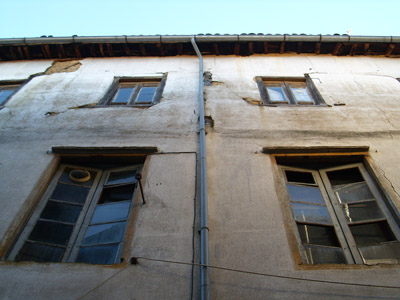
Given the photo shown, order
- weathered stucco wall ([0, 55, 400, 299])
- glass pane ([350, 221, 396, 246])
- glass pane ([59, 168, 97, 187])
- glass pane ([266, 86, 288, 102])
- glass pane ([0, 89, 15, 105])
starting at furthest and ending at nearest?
glass pane ([0, 89, 15, 105]) → glass pane ([266, 86, 288, 102]) → glass pane ([59, 168, 97, 187]) → glass pane ([350, 221, 396, 246]) → weathered stucco wall ([0, 55, 400, 299])

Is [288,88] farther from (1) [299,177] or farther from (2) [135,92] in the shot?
(2) [135,92]

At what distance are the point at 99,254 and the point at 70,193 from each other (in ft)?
3.76

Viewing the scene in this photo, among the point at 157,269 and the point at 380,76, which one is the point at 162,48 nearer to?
the point at 380,76

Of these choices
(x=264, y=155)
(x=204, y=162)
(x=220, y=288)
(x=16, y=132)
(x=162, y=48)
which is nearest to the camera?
(x=220, y=288)

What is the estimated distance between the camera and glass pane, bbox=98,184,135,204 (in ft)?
13.5

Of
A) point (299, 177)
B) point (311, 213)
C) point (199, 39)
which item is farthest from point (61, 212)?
point (199, 39)

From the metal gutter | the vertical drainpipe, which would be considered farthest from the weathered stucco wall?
the metal gutter

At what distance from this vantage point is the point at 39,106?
5.98 meters

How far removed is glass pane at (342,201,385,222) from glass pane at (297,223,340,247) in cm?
34

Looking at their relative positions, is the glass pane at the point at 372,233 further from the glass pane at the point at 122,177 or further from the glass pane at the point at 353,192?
the glass pane at the point at 122,177

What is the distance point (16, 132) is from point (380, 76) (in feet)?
24.9

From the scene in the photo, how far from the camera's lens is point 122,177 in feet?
14.6

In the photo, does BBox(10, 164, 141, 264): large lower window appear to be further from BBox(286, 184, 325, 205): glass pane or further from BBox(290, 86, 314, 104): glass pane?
BBox(290, 86, 314, 104): glass pane

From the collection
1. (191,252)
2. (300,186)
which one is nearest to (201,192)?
(191,252)
